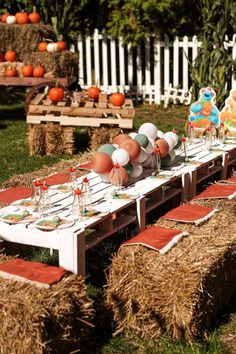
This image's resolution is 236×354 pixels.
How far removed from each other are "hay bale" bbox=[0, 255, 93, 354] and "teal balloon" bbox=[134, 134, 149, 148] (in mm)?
2194

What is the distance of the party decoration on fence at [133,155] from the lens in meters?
5.62

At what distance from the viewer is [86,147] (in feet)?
32.9

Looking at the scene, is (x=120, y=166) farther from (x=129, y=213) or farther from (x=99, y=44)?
(x=99, y=44)

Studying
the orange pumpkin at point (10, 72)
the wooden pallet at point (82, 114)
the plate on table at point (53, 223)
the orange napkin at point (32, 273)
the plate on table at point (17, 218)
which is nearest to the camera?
the orange napkin at point (32, 273)

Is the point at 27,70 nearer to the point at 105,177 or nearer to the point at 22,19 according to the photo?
the point at 22,19

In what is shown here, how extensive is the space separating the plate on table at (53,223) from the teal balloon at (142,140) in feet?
4.95

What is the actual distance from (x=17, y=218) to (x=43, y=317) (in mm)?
1212

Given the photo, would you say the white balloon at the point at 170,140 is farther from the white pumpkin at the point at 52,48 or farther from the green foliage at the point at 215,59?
the white pumpkin at the point at 52,48

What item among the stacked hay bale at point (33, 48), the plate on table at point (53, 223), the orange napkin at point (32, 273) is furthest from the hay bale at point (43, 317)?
the stacked hay bale at point (33, 48)

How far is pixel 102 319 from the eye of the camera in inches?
178

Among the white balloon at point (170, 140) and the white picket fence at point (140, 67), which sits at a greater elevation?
the white picket fence at point (140, 67)

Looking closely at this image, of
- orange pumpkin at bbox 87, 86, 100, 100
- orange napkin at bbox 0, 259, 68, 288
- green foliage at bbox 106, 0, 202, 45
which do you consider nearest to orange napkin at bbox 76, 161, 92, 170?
orange napkin at bbox 0, 259, 68, 288

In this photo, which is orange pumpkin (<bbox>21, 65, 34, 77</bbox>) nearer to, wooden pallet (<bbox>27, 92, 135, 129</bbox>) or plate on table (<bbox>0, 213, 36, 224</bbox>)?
wooden pallet (<bbox>27, 92, 135, 129</bbox>)

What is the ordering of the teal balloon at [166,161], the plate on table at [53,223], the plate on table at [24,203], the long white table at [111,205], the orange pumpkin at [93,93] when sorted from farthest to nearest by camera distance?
the orange pumpkin at [93,93] → the teal balloon at [166,161] → the plate on table at [24,203] → the plate on table at [53,223] → the long white table at [111,205]
